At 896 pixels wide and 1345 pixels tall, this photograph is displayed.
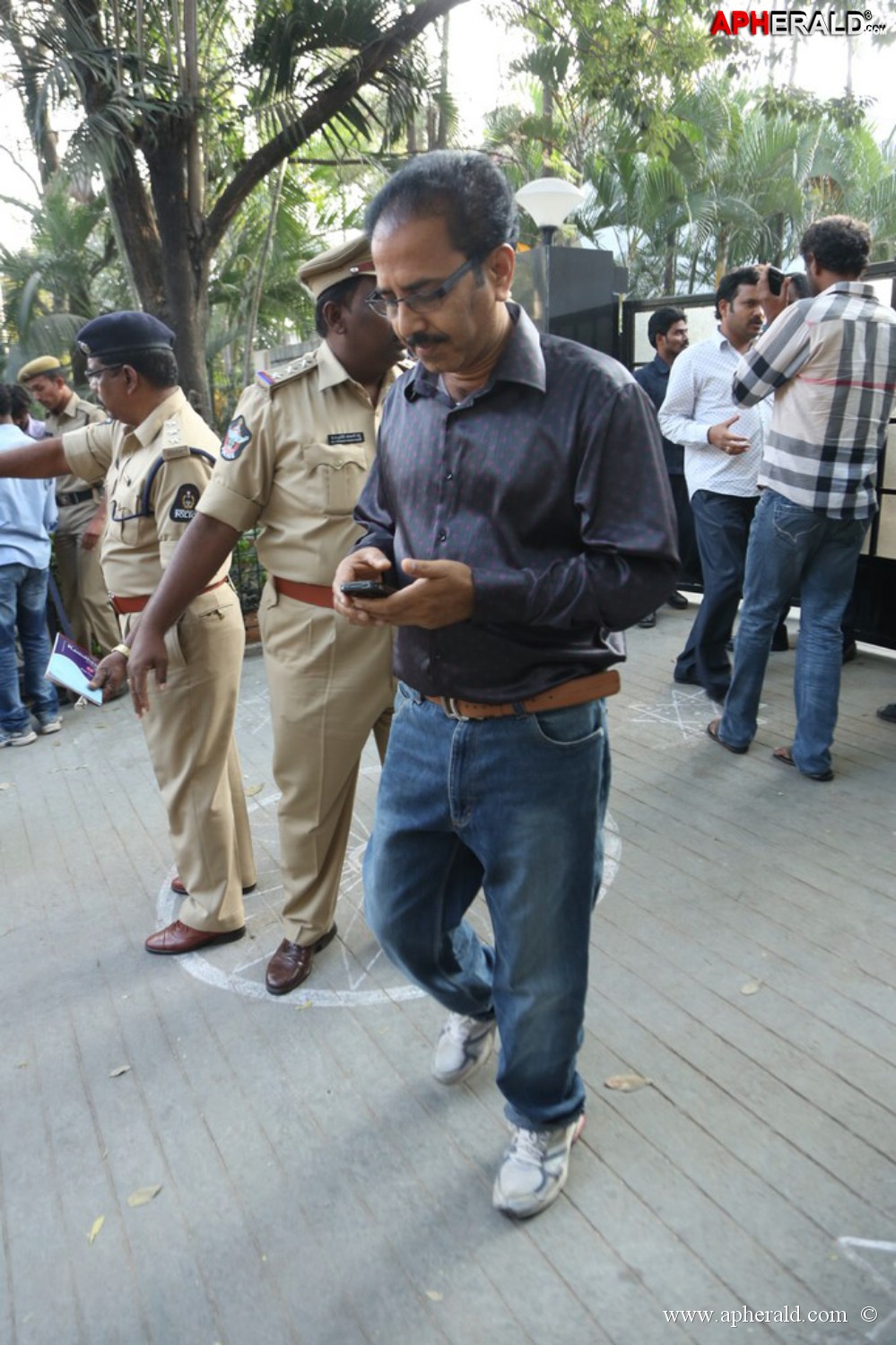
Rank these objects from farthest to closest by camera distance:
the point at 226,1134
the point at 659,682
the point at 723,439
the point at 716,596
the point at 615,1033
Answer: the point at 659,682 → the point at 716,596 → the point at 723,439 → the point at 615,1033 → the point at 226,1134

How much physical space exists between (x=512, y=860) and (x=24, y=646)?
15.7 feet

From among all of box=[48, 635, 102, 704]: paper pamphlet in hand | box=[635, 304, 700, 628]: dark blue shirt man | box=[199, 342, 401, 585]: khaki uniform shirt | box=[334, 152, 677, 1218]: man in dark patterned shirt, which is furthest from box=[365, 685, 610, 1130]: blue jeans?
box=[635, 304, 700, 628]: dark blue shirt man

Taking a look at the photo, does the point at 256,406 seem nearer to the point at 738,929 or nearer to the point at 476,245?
the point at 476,245

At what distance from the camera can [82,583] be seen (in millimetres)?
6328

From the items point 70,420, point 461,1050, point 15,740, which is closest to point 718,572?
point 461,1050

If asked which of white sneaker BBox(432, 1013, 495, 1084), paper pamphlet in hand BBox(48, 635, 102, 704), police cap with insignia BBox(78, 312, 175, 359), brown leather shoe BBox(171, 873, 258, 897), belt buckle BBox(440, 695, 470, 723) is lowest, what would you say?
brown leather shoe BBox(171, 873, 258, 897)

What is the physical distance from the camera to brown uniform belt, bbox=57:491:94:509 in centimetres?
617

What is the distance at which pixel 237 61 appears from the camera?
7691 millimetres

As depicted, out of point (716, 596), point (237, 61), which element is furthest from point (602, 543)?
point (237, 61)

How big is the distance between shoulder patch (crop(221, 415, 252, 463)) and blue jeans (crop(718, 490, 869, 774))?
7.71 feet

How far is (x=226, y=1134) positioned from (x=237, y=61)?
8275mm

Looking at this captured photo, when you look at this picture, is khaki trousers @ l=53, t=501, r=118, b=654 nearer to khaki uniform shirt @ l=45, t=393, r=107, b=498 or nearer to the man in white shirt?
khaki uniform shirt @ l=45, t=393, r=107, b=498

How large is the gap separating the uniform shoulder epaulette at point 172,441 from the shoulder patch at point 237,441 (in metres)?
0.26

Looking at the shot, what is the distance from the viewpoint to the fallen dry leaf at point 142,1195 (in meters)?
2.15
